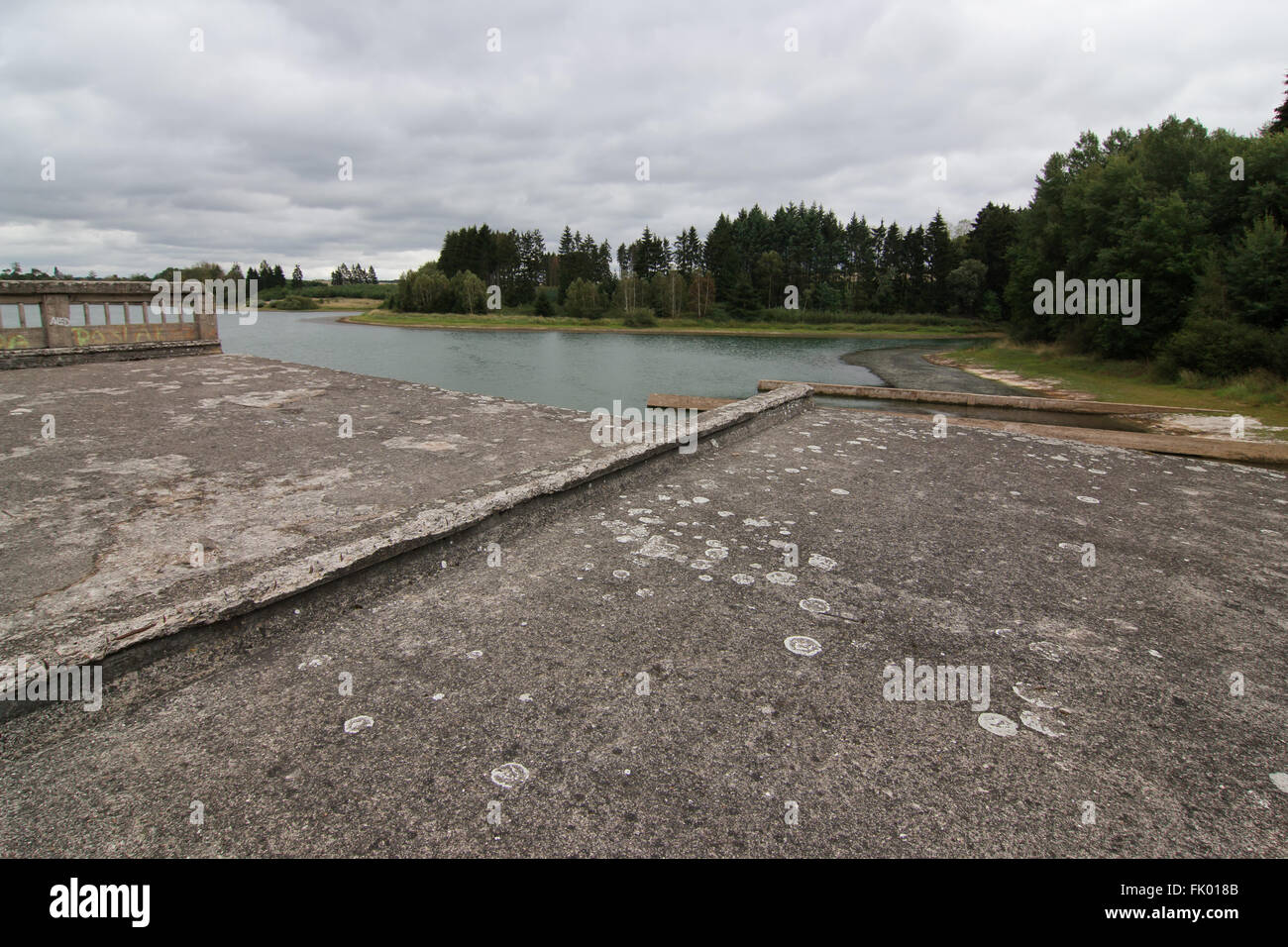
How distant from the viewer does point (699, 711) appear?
247 centimetres

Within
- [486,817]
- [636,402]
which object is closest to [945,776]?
[486,817]

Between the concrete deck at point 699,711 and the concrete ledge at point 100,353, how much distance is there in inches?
423

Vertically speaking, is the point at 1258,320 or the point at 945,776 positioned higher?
the point at 1258,320

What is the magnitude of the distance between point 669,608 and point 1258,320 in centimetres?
2736

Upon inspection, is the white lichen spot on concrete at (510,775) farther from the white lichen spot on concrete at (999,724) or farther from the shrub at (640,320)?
the shrub at (640,320)

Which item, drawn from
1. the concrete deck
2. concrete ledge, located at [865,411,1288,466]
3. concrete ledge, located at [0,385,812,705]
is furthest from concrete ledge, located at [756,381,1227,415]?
the concrete deck

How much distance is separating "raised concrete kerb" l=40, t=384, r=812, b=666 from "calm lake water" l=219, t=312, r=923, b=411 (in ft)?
37.0

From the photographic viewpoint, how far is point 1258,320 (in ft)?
68.3

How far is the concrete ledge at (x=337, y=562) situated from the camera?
8.11 ft

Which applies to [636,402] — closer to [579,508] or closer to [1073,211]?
[579,508]

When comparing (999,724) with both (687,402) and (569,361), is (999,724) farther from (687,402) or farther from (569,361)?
(569,361)

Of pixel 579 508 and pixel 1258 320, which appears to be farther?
pixel 1258 320

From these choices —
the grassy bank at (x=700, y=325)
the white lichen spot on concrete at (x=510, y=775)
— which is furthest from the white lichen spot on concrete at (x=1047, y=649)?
the grassy bank at (x=700, y=325)
